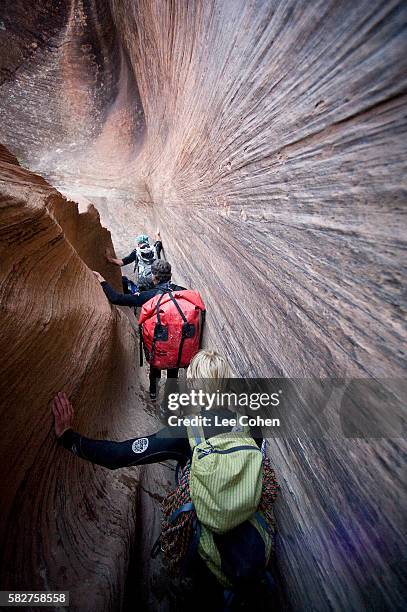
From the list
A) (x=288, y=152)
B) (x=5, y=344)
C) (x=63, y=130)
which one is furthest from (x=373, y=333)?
(x=63, y=130)

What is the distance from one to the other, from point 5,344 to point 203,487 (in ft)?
3.94

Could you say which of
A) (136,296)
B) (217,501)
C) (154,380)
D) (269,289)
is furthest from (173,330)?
(217,501)

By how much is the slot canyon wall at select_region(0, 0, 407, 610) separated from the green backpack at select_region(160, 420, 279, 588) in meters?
0.29

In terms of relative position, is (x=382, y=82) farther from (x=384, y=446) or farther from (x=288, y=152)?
(x=384, y=446)

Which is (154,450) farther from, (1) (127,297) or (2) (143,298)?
(1) (127,297)

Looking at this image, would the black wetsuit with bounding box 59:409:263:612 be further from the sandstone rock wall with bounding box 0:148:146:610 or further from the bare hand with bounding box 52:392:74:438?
the sandstone rock wall with bounding box 0:148:146:610

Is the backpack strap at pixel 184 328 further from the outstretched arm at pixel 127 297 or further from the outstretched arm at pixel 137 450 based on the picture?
the outstretched arm at pixel 137 450

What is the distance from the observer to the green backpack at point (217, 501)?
1197mm

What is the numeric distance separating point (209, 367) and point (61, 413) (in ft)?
3.23

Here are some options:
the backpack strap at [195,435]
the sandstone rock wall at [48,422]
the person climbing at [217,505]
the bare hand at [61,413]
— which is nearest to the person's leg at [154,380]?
the sandstone rock wall at [48,422]

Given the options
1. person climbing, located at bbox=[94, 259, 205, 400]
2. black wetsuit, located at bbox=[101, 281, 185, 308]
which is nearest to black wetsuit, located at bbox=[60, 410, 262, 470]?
person climbing, located at bbox=[94, 259, 205, 400]

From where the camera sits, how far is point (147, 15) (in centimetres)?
494

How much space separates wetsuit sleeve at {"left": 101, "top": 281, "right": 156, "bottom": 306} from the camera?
9.46 feet

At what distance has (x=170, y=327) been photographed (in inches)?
98.7
